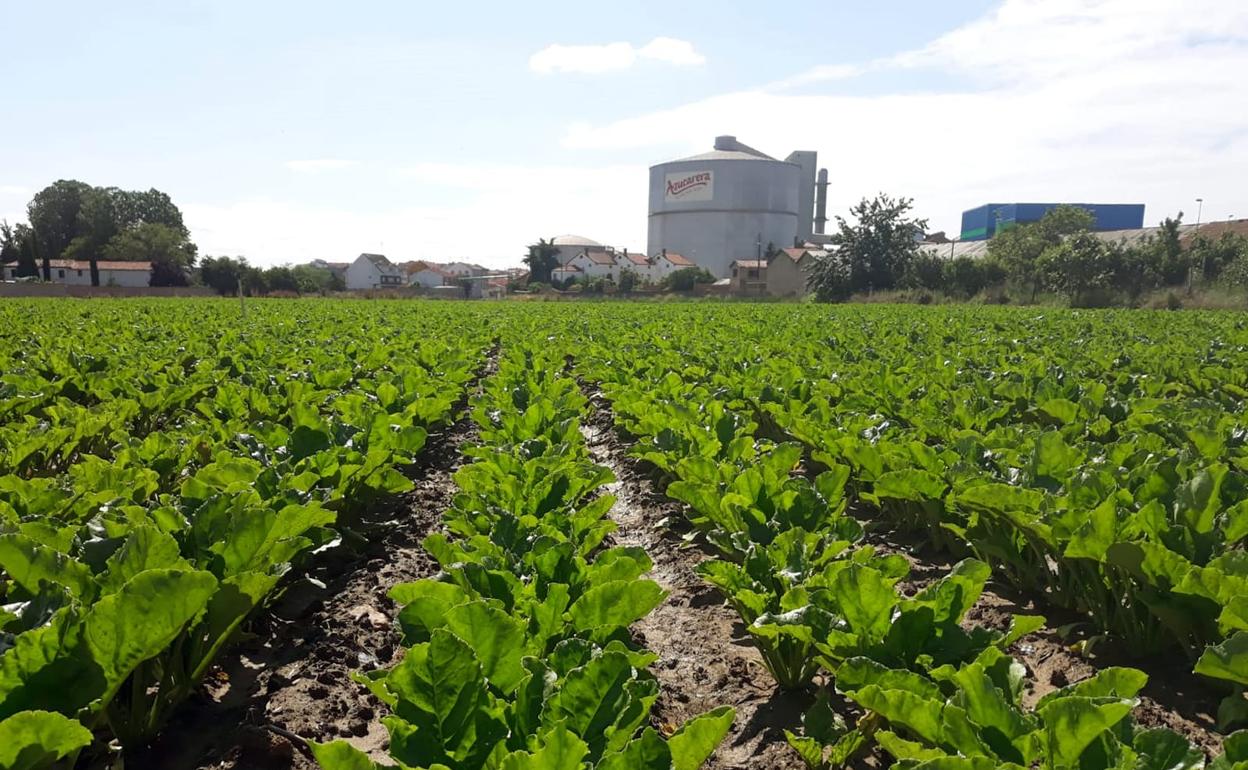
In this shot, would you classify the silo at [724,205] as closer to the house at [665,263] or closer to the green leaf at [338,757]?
the house at [665,263]

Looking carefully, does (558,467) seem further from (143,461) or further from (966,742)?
(966,742)

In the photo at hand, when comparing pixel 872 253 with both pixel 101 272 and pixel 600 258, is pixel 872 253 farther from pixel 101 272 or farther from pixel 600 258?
pixel 101 272

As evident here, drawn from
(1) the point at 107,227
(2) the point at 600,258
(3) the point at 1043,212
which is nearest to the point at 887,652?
(2) the point at 600,258

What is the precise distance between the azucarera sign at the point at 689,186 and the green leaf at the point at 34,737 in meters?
90.2

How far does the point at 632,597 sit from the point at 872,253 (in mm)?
48572

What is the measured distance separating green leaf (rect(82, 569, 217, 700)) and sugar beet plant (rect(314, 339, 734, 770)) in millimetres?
554

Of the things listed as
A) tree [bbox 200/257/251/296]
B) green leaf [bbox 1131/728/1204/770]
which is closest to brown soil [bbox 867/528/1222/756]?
green leaf [bbox 1131/728/1204/770]

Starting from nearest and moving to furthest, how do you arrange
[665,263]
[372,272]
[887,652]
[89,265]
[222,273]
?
[887,652] → [222,273] → [89,265] → [665,263] → [372,272]

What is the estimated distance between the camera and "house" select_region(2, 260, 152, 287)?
74000mm

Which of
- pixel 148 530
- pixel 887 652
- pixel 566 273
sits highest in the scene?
pixel 566 273

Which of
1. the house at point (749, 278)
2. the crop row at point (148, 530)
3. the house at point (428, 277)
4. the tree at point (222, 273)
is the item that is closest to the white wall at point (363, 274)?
the house at point (428, 277)

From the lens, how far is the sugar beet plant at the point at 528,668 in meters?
1.87

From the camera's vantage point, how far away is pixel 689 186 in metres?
90.5

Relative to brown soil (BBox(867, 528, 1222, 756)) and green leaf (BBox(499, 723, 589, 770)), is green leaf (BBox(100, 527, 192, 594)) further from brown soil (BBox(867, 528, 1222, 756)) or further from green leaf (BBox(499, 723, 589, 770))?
brown soil (BBox(867, 528, 1222, 756))
